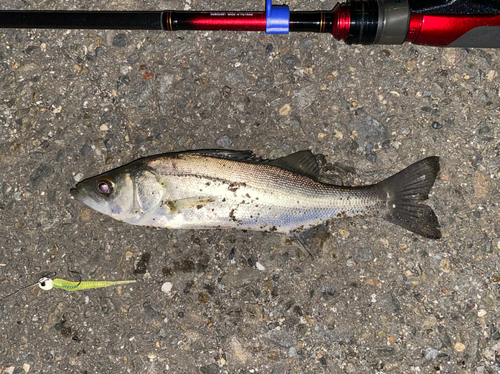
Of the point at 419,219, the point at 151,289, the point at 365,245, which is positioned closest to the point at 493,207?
the point at 419,219

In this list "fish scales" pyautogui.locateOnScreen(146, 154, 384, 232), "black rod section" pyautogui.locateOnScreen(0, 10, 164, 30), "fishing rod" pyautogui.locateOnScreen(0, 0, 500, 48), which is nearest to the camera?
"fishing rod" pyautogui.locateOnScreen(0, 0, 500, 48)

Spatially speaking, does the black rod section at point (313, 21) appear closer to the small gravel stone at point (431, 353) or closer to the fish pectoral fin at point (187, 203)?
the fish pectoral fin at point (187, 203)

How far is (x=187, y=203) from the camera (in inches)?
117

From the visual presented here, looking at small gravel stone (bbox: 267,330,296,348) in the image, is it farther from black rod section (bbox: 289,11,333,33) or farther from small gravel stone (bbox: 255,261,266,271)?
black rod section (bbox: 289,11,333,33)

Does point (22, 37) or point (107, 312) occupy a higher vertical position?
point (22, 37)

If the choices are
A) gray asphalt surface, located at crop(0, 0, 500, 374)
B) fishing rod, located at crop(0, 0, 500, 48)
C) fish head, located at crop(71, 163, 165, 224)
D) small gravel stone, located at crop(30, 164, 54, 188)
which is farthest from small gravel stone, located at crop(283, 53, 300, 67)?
small gravel stone, located at crop(30, 164, 54, 188)

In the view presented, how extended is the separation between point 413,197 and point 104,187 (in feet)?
8.24

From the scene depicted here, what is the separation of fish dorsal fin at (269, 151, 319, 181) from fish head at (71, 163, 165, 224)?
0.99m

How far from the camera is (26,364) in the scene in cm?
334

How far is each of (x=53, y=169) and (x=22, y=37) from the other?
125 cm

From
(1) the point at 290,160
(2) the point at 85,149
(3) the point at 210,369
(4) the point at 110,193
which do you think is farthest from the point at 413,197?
(2) the point at 85,149

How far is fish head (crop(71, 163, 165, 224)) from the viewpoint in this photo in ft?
9.70

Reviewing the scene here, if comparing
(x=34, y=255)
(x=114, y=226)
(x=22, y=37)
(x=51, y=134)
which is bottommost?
(x=34, y=255)

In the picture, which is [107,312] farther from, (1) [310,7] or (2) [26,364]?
(1) [310,7]
